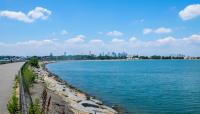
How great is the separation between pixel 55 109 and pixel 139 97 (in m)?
20.5

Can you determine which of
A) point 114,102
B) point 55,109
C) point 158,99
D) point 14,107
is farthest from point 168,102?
point 14,107

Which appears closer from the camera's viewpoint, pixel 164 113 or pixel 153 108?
pixel 164 113

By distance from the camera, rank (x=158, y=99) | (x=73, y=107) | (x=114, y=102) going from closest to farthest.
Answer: (x=73, y=107) < (x=114, y=102) < (x=158, y=99)

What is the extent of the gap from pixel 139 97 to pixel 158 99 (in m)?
2.55

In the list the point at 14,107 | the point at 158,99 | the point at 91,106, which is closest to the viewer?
the point at 14,107

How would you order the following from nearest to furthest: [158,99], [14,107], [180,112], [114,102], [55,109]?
[14,107]
[55,109]
[180,112]
[114,102]
[158,99]

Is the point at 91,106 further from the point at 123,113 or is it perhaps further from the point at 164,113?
the point at 164,113

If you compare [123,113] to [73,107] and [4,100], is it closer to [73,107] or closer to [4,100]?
[73,107]

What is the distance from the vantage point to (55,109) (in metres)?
20.9

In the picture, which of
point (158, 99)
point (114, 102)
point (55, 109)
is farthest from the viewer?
point (158, 99)

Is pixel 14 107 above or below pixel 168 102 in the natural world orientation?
above

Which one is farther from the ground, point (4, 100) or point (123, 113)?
point (4, 100)

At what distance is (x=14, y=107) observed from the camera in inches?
657

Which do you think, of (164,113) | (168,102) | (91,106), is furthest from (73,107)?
(168,102)
